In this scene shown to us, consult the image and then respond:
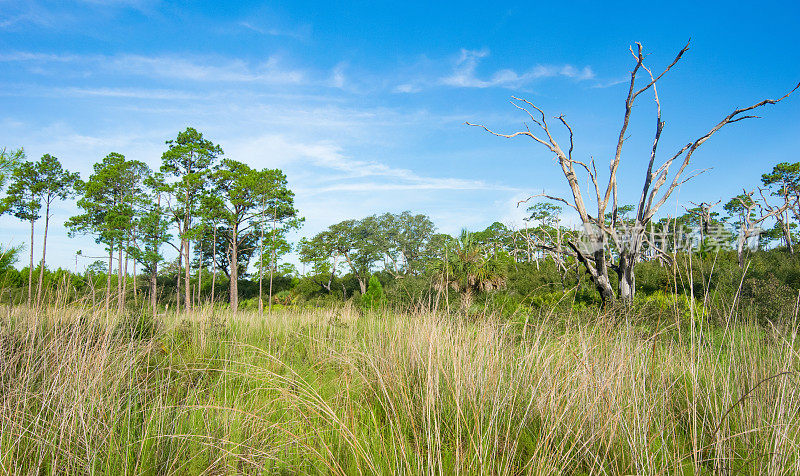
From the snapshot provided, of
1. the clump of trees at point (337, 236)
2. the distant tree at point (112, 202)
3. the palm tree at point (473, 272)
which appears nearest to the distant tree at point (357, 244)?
the clump of trees at point (337, 236)

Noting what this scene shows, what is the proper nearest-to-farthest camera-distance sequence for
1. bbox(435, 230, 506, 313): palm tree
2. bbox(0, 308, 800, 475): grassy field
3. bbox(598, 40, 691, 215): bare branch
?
bbox(0, 308, 800, 475): grassy field, bbox(598, 40, 691, 215): bare branch, bbox(435, 230, 506, 313): palm tree

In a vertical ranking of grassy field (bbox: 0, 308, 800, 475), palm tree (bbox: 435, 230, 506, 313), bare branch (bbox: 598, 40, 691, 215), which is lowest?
grassy field (bbox: 0, 308, 800, 475)

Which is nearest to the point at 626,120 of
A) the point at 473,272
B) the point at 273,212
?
the point at 473,272

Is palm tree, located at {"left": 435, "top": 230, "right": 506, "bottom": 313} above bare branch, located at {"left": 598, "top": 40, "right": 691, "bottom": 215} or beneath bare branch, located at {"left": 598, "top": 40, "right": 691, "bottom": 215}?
beneath

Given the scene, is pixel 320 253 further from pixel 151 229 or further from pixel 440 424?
pixel 440 424

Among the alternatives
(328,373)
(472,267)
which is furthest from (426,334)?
(472,267)

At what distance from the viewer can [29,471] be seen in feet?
7.45

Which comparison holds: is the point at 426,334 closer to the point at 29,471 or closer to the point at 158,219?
the point at 29,471

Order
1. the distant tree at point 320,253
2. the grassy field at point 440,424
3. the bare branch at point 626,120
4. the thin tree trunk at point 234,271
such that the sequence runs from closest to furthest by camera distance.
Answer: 1. the grassy field at point 440,424
2. the bare branch at point 626,120
3. the thin tree trunk at point 234,271
4. the distant tree at point 320,253

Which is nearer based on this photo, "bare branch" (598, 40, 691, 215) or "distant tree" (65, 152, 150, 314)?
"bare branch" (598, 40, 691, 215)

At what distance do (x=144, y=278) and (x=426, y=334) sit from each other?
36.1 metres

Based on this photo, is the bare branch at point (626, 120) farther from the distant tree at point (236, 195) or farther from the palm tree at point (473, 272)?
the distant tree at point (236, 195)

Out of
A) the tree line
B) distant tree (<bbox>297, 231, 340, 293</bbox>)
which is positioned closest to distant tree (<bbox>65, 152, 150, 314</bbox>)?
the tree line

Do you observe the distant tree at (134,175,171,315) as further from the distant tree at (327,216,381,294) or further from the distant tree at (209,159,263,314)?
the distant tree at (327,216,381,294)
